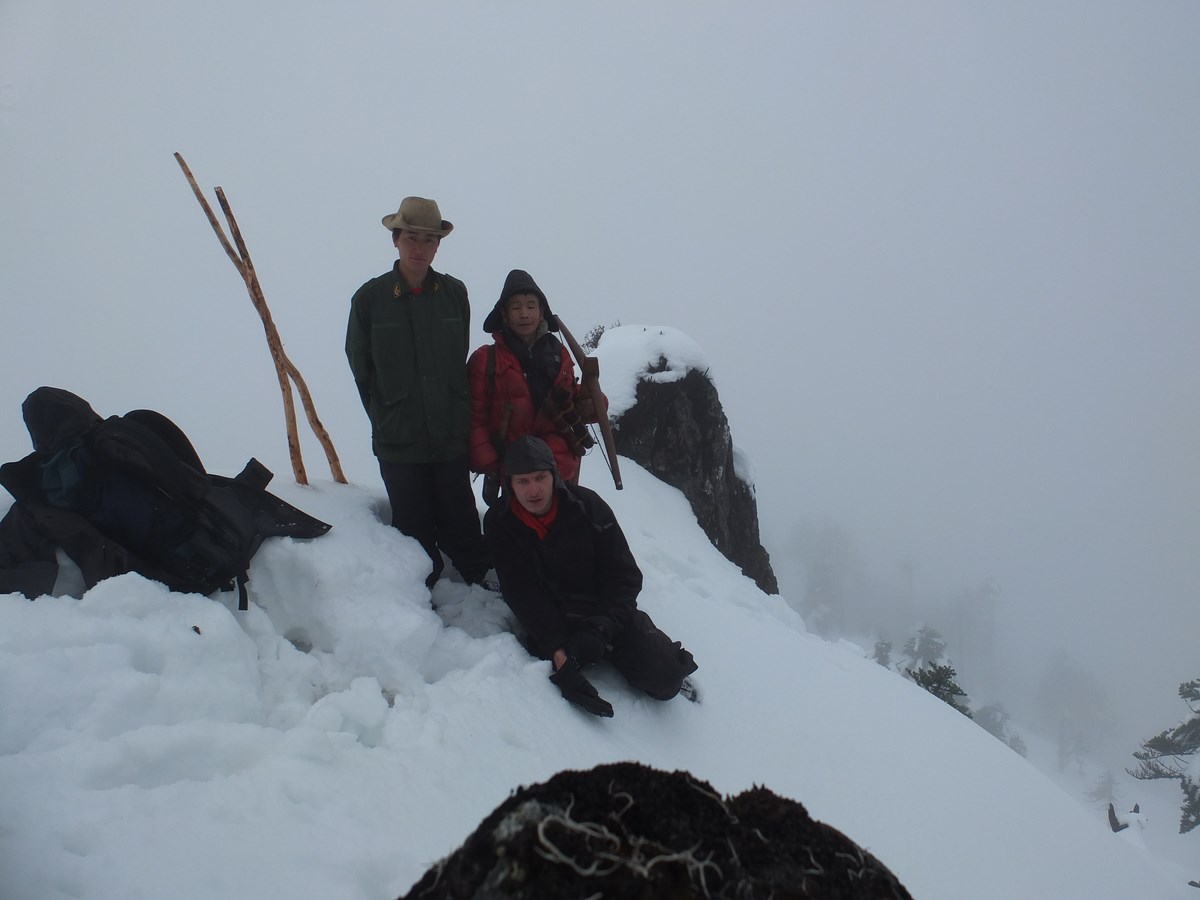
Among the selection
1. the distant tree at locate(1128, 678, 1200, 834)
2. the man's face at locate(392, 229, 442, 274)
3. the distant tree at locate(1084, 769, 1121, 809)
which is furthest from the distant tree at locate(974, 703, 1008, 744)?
the man's face at locate(392, 229, 442, 274)

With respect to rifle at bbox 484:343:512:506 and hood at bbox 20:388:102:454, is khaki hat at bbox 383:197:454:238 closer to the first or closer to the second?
rifle at bbox 484:343:512:506

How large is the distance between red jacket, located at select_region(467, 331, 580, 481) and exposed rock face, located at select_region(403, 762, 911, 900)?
121 inches

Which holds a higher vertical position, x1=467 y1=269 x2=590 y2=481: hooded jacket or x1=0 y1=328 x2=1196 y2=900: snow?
x1=467 y1=269 x2=590 y2=481: hooded jacket

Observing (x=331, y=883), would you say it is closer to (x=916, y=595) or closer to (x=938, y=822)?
(x=938, y=822)

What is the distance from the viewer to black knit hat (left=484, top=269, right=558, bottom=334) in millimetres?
4328

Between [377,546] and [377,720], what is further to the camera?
[377,546]

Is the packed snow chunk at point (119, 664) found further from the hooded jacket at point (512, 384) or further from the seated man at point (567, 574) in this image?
the hooded jacket at point (512, 384)

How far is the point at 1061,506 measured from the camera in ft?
501

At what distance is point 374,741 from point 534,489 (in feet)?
4.88

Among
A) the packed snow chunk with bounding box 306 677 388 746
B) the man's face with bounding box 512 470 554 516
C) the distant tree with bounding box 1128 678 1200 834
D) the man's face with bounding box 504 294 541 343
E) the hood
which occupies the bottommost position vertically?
the distant tree with bounding box 1128 678 1200 834

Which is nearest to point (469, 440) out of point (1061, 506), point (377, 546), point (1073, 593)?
point (377, 546)

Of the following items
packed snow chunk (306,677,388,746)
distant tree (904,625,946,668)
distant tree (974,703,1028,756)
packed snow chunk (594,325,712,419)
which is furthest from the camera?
distant tree (904,625,946,668)

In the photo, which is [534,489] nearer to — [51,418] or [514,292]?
[514,292]

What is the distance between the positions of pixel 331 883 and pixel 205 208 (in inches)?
171
